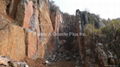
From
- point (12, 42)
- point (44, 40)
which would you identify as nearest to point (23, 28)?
point (12, 42)

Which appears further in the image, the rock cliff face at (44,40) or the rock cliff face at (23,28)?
the rock cliff face at (44,40)

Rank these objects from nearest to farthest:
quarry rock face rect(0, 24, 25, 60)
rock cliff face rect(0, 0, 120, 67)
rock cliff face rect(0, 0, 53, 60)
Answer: quarry rock face rect(0, 24, 25, 60), rock cliff face rect(0, 0, 53, 60), rock cliff face rect(0, 0, 120, 67)

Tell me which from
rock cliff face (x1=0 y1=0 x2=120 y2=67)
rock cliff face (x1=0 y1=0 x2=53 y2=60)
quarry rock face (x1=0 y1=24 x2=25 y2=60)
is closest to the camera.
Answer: quarry rock face (x1=0 y1=24 x2=25 y2=60)

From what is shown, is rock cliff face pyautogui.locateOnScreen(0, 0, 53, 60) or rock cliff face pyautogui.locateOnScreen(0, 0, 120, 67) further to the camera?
rock cliff face pyautogui.locateOnScreen(0, 0, 120, 67)

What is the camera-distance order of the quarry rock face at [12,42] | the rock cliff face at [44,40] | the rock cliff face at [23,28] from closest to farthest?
the quarry rock face at [12,42] → the rock cliff face at [23,28] → the rock cliff face at [44,40]

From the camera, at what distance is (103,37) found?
14328 millimetres

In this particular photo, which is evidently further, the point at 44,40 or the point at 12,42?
the point at 44,40

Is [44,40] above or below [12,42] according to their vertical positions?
below

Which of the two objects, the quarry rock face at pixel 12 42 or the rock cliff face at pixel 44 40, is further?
the rock cliff face at pixel 44 40

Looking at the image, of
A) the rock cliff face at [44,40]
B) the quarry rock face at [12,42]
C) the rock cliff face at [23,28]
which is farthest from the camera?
the rock cliff face at [44,40]

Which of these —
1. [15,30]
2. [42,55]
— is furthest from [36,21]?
[15,30]

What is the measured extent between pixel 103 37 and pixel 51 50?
6061 mm

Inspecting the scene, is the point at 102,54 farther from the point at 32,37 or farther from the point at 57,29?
the point at 57,29

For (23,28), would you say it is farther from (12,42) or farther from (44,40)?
(44,40)
